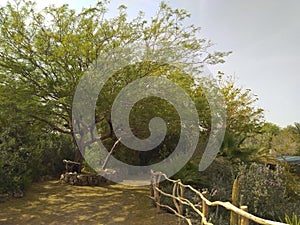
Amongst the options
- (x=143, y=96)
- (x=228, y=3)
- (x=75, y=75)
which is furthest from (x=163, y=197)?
(x=228, y=3)

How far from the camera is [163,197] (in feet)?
19.2

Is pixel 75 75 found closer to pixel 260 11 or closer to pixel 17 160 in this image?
pixel 17 160

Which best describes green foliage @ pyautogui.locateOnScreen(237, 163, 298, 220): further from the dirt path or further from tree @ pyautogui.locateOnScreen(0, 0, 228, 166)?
tree @ pyautogui.locateOnScreen(0, 0, 228, 166)

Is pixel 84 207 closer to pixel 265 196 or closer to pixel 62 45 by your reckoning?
pixel 265 196

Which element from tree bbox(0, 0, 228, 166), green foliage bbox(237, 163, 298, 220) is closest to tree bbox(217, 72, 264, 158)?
tree bbox(0, 0, 228, 166)

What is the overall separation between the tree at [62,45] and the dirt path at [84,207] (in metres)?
2.18

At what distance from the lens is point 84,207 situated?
232 inches

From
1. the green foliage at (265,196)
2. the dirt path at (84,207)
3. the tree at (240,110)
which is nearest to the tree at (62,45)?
the dirt path at (84,207)

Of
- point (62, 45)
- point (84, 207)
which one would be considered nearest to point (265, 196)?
point (84, 207)

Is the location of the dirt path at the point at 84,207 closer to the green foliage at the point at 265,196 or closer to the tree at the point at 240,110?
the green foliage at the point at 265,196

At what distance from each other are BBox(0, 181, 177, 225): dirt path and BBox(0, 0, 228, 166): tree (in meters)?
2.18

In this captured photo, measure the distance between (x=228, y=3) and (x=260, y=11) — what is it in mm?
849

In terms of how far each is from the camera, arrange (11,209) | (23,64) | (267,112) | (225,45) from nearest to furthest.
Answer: (11,209) → (23,64) → (225,45) → (267,112)

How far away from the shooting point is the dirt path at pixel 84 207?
5.05 metres
